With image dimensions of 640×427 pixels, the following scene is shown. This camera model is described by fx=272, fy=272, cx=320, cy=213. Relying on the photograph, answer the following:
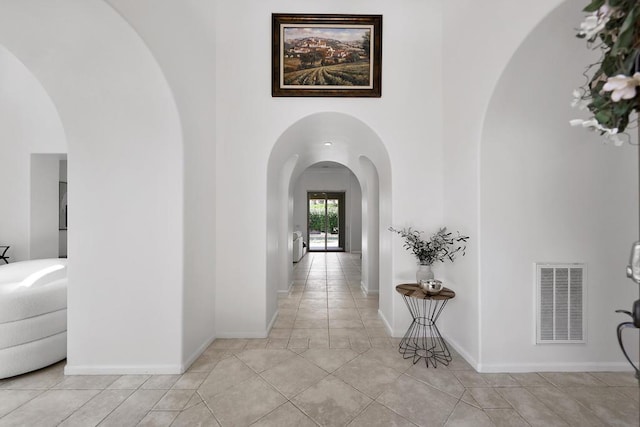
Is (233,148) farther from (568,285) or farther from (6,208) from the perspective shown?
(6,208)

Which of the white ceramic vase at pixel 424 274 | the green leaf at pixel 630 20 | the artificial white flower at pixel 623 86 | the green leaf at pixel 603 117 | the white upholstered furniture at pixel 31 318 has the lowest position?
the white upholstered furniture at pixel 31 318

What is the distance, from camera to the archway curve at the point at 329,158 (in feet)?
10.5

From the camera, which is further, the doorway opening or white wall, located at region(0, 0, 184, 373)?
the doorway opening

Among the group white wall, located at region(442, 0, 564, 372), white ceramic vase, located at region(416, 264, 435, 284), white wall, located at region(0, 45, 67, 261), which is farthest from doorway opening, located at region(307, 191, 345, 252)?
white ceramic vase, located at region(416, 264, 435, 284)

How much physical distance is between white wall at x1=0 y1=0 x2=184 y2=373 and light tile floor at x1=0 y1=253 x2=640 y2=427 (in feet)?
0.90

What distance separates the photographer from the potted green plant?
2725 millimetres

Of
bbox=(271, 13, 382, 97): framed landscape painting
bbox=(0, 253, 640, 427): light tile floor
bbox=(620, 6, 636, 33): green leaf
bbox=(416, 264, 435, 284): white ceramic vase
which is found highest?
bbox=(271, 13, 382, 97): framed landscape painting

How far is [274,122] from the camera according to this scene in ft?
10.00

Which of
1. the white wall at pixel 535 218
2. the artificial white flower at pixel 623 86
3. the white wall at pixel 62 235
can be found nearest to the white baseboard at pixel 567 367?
the white wall at pixel 535 218

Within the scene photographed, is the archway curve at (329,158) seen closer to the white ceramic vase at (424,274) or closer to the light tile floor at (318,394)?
the white ceramic vase at (424,274)

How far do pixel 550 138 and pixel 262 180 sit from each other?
2.70 metres

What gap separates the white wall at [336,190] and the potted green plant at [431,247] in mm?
8423

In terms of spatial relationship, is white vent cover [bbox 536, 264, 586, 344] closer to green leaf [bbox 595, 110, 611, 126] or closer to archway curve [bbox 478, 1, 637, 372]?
archway curve [bbox 478, 1, 637, 372]

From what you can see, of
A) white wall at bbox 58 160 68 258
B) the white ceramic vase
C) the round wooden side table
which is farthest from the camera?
white wall at bbox 58 160 68 258
